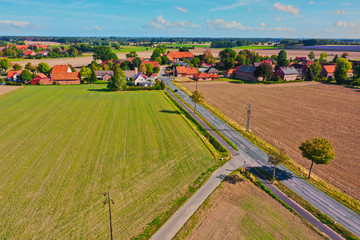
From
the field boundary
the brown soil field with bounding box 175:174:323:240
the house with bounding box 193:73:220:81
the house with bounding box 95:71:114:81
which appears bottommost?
the brown soil field with bounding box 175:174:323:240

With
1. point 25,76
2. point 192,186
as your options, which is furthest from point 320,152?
point 25,76

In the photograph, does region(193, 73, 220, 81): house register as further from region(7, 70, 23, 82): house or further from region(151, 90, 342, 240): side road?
region(7, 70, 23, 82): house

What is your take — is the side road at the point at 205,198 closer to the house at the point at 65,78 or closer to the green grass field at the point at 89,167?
the green grass field at the point at 89,167

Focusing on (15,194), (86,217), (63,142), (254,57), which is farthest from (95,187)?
(254,57)

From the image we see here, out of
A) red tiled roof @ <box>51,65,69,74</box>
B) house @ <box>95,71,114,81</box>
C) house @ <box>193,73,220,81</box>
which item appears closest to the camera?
red tiled roof @ <box>51,65,69,74</box>

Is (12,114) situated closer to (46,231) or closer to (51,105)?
(51,105)

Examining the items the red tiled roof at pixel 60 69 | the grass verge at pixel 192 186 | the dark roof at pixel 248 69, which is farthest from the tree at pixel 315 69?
the red tiled roof at pixel 60 69

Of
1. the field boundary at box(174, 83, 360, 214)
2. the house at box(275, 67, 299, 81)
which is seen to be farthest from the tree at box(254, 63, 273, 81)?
the field boundary at box(174, 83, 360, 214)

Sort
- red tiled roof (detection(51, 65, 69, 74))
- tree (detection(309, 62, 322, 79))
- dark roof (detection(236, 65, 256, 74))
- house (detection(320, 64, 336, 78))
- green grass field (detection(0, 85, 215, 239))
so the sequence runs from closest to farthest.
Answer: green grass field (detection(0, 85, 215, 239)), red tiled roof (detection(51, 65, 69, 74)), dark roof (detection(236, 65, 256, 74)), tree (detection(309, 62, 322, 79)), house (detection(320, 64, 336, 78))

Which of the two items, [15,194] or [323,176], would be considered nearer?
A: [15,194]
